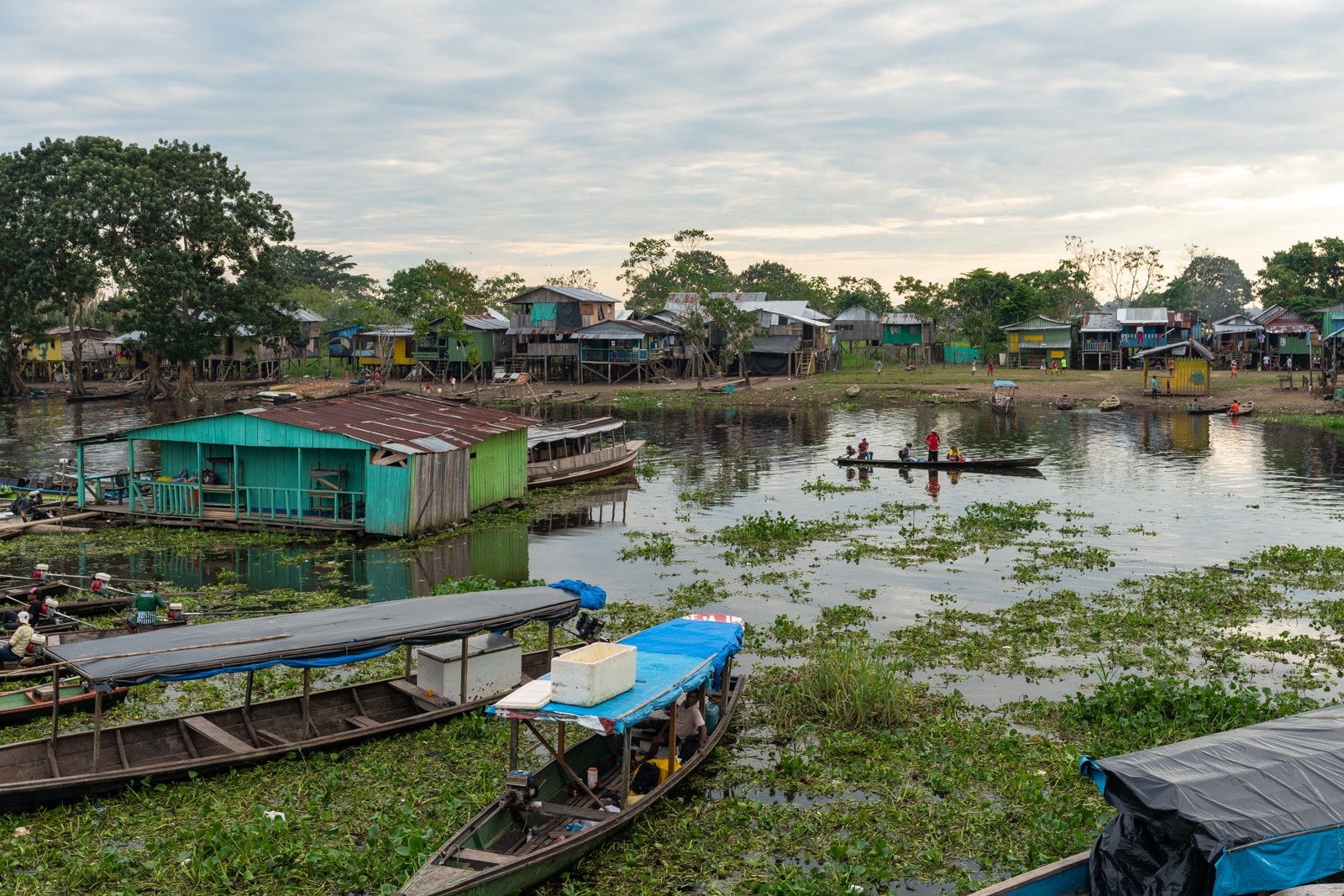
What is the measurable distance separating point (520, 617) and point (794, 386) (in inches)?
2438

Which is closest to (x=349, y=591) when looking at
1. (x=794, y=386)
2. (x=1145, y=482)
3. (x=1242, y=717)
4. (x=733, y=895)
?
(x=733, y=895)

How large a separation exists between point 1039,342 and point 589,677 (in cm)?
8045

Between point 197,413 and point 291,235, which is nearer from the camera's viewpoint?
point 197,413

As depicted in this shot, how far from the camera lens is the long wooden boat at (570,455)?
128 feet

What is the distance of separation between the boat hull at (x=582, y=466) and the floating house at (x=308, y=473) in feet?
17.4

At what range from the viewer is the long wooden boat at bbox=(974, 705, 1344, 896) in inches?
360

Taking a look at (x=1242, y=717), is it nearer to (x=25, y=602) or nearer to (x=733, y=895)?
(x=733, y=895)

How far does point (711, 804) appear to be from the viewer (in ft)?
44.5

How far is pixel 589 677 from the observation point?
38.0 ft

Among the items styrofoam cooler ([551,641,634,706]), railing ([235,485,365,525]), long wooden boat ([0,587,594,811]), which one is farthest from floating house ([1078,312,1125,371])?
styrofoam cooler ([551,641,634,706])

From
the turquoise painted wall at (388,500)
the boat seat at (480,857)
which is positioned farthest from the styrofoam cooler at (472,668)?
the turquoise painted wall at (388,500)

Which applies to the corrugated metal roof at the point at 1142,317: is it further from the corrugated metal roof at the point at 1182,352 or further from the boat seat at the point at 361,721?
the boat seat at the point at 361,721

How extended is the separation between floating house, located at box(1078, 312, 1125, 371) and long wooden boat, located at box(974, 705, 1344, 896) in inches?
3075

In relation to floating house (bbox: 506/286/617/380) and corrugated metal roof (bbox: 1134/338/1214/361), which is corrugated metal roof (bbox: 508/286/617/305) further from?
A: corrugated metal roof (bbox: 1134/338/1214/361)
